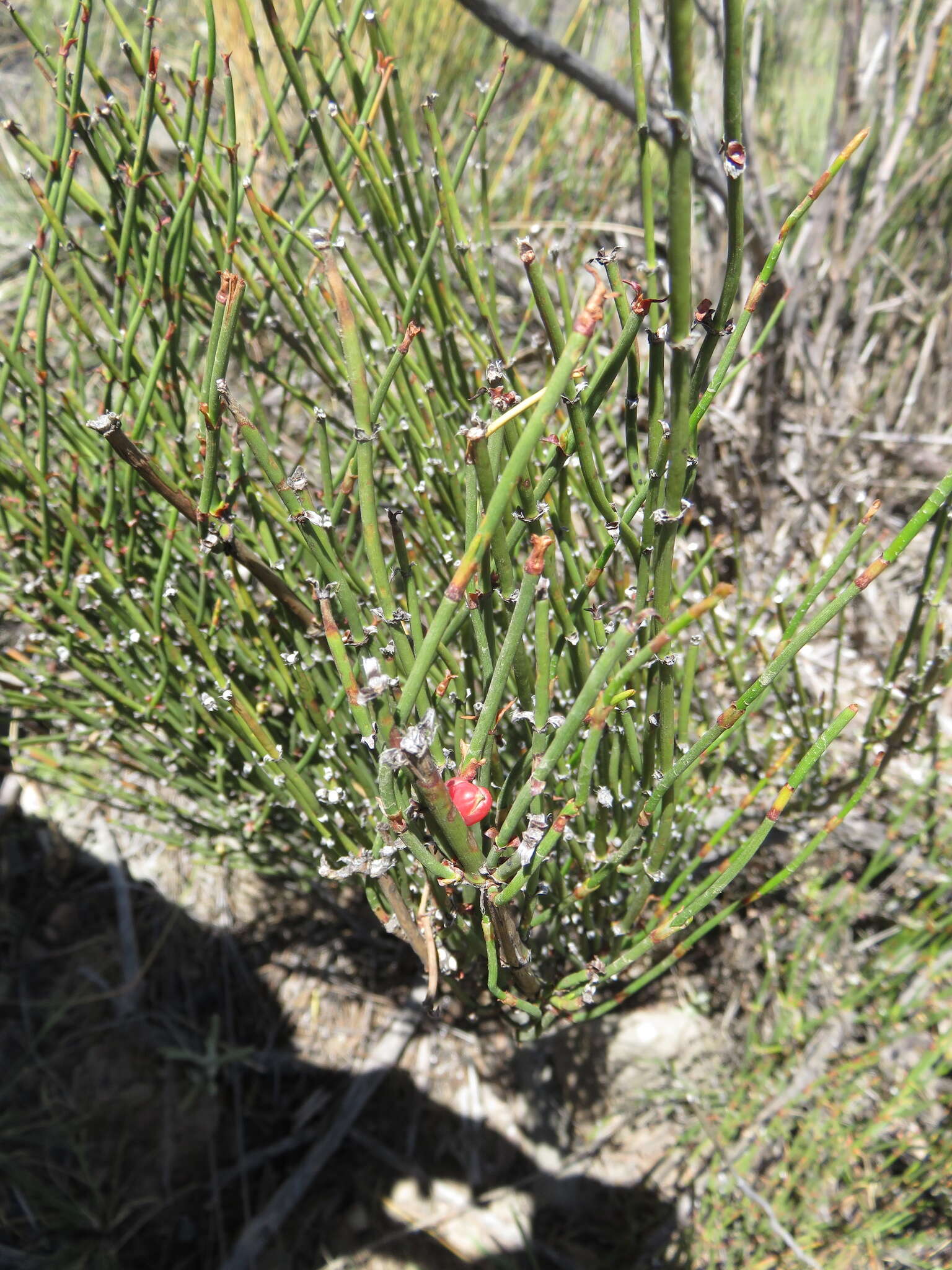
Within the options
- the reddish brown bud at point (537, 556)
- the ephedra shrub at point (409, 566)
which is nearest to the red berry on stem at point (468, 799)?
the ephedra shrub at point (409, 566)

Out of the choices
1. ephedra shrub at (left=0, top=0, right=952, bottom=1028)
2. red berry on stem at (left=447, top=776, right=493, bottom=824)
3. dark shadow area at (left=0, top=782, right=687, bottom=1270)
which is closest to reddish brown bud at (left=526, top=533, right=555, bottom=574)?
ephedra shrub at (left=0, top=0, right=952, bottom=1028)

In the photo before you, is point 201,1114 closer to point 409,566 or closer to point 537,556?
point 409,566

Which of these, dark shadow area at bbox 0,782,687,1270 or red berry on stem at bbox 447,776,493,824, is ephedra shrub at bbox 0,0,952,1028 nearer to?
red berry on stem at bbox 447,776,493,824

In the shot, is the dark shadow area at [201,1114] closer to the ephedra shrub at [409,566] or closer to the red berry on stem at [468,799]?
the ephedra shrub at [409,566]

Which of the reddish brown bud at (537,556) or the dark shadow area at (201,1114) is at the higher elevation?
the reddish brown bud at (537,556)

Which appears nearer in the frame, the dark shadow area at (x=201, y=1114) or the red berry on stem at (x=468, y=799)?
the red berry on stem at (x=468, y=799)

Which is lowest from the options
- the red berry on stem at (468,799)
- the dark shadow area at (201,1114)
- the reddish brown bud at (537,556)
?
the dark shadow area at (201,1114)
